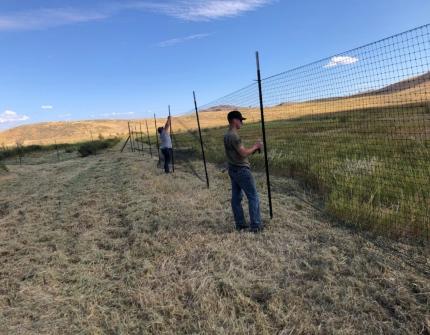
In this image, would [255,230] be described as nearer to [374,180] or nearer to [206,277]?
[206,277]

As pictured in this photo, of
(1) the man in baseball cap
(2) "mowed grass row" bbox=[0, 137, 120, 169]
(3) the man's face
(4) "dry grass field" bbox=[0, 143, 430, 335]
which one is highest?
(3) the man's face

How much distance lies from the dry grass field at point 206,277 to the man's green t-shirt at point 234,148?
1021 mm

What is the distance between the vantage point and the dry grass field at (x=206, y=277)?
3.97m

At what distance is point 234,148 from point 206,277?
83.1 inches

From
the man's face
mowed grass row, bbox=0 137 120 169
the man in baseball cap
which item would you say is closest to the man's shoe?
the man in baseball cap

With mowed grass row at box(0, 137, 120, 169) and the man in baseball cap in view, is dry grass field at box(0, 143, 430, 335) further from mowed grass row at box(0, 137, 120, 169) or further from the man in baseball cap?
mowed grass row at box(0, 137, 120, 169)

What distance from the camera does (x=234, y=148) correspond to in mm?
6305

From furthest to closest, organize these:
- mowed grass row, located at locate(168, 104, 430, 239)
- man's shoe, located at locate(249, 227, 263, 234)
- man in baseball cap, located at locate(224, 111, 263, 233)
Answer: man's shoe, located at locate(249, 227, 263, 234) → man in baseball cap, located at locate(224, 111, 263, 233) → mowed grass row, located at locate(168, 104, 430, 239)

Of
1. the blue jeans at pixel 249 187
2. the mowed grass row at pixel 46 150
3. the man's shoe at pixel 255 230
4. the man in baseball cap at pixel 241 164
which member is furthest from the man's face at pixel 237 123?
the mowed grass row at pixel 46 150

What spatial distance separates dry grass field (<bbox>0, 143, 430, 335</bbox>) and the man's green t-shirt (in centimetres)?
102

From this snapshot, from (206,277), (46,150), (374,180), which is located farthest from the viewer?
(46,150)

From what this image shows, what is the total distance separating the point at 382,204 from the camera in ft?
22.6

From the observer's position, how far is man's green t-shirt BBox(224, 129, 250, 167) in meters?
6.23

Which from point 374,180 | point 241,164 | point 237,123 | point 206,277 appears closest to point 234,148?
point 241,164
